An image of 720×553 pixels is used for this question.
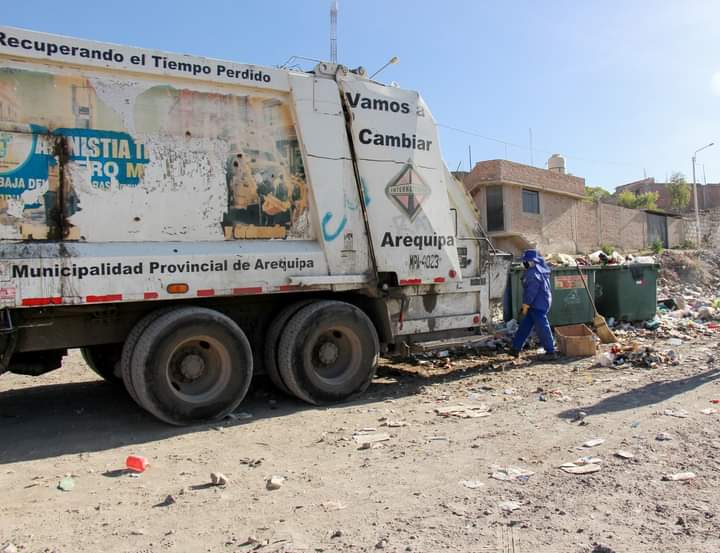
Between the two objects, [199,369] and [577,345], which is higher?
[199,369]

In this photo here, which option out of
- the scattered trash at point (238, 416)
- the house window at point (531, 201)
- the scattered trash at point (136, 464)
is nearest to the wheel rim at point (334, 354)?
the scattered trash at point (238, 416)

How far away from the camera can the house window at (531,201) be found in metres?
21.2

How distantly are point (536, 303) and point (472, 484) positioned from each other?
4.34 m

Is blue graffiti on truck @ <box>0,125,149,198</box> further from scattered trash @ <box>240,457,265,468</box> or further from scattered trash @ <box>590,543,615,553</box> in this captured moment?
scattered trash @ <box>590,543,615,553</box>

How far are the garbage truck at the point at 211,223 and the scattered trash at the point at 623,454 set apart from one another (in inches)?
92.2

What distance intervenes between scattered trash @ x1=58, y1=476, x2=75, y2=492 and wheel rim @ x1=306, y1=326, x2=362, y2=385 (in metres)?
2.15

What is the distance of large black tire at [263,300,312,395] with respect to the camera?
536 centimetres

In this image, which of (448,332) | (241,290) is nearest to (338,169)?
(241,290)

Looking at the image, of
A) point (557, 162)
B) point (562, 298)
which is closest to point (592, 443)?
point (562, 298)

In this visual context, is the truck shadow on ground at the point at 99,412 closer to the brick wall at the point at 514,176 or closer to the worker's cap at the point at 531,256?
the worker's cap at the point at 531,256

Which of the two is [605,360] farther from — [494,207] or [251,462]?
[494,207]

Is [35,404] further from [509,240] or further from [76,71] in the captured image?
[509,240]

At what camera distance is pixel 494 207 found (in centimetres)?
2072

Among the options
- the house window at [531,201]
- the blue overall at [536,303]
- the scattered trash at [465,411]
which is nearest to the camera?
the scattered trash at [465,411]
